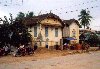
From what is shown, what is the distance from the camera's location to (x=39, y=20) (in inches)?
1454

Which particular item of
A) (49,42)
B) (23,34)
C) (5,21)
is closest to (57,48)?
(49,42)

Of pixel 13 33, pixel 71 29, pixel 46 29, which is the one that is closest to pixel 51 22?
pixel 46 29

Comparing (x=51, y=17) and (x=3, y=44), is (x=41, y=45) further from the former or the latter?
(x=3, y=44)

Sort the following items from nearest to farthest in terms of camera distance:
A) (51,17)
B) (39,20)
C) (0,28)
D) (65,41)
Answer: (0,28) → (39,20) → (51,17) → (65,41)

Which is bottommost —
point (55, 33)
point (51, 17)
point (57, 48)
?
point (57, 48)

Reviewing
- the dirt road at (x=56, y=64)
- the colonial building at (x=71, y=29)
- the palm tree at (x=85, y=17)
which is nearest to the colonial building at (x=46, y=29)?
the colonial building at (x=71, y=29)

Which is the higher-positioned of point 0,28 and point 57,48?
point 0,28

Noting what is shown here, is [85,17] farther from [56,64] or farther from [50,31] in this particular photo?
[56,64]

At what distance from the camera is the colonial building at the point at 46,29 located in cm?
3738

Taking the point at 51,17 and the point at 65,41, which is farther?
the point at 65,41

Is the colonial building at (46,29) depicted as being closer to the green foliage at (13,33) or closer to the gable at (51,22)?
the gable at (51,22)

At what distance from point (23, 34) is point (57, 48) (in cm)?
817

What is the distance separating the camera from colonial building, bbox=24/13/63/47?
1471 inches

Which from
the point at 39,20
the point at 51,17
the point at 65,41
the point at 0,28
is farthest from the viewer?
the point at 65,41
